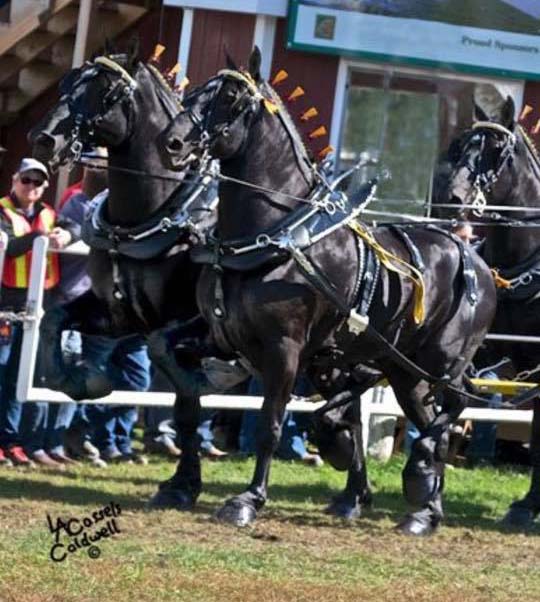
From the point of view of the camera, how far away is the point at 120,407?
42.5 ft

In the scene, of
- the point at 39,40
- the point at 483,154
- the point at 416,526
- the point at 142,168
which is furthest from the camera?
the point at 39,40

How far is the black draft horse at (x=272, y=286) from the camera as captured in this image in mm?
9914

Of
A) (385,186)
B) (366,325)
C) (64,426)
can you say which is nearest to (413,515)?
(366,325)

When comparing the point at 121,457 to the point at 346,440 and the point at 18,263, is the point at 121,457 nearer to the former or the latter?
the point at 18,263

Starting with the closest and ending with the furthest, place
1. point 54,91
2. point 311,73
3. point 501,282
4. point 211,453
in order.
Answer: point 501,282 < point 211,453 < point 311,73 < point 54,91

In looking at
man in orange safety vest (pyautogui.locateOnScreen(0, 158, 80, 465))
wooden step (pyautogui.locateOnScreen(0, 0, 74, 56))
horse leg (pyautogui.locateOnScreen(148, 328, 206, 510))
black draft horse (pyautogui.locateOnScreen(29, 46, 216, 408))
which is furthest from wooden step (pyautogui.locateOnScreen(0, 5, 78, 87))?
horse leg (pyautogui.locateOnScreen(148, 328, 206, 510))

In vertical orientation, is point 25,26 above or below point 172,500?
above

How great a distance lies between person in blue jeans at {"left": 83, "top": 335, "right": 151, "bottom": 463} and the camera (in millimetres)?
12758

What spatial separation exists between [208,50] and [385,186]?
77.0 inches

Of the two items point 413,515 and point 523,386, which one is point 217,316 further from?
point 523,386

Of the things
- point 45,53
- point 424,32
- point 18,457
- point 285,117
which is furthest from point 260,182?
point 45,53

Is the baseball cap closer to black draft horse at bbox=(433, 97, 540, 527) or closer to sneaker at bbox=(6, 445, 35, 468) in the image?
sneaker at bbox=(6, 445, 35, 468)

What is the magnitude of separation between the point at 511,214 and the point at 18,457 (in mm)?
3698

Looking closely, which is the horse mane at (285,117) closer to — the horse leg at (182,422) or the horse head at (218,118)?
the horse head at (218,118)
